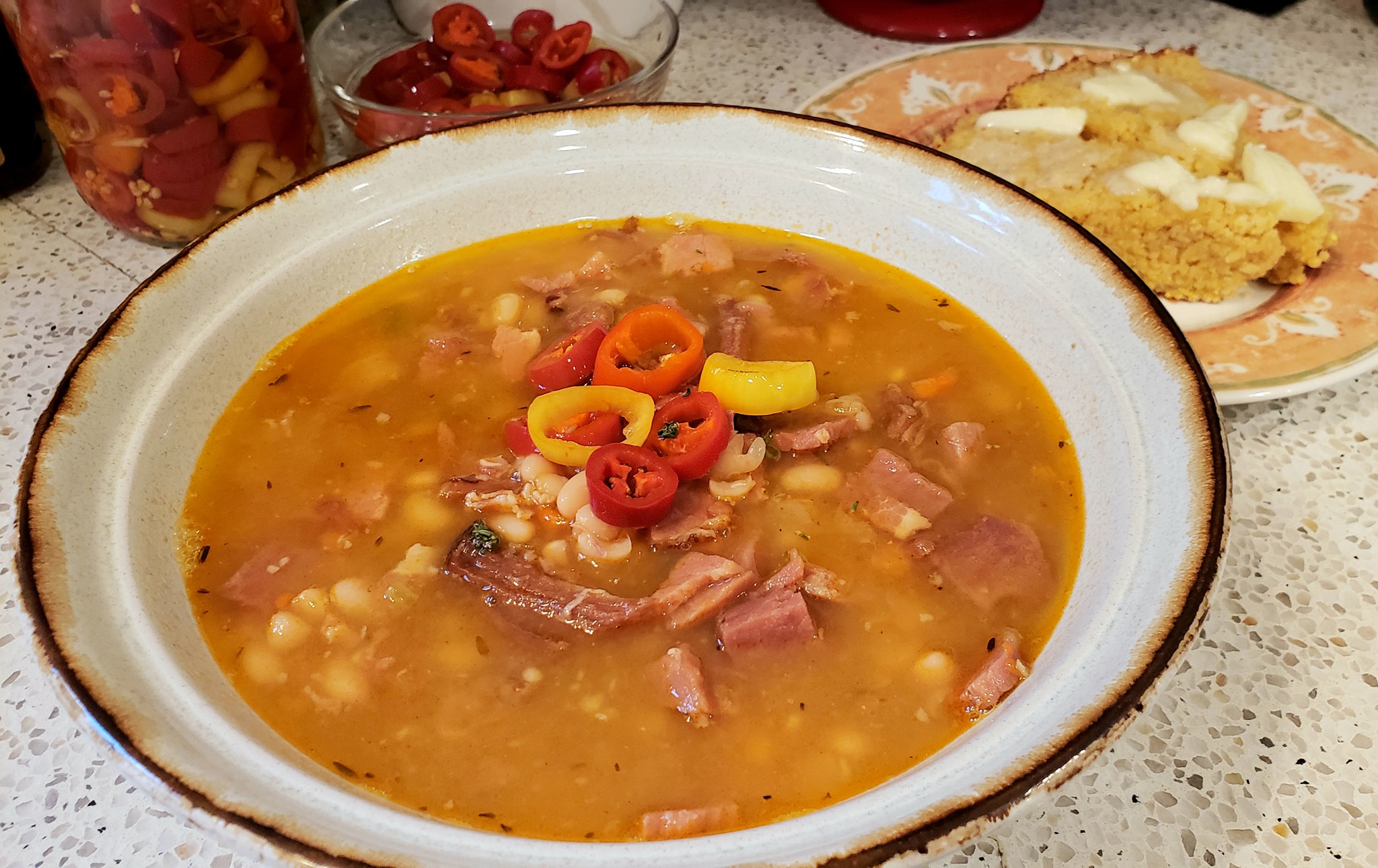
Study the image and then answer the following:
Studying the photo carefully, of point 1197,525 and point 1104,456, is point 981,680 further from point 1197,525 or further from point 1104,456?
point 1104,456

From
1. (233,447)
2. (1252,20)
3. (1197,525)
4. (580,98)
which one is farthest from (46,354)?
(1252,20)

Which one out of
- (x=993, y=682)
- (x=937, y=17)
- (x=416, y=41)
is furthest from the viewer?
(x=937, y=17)

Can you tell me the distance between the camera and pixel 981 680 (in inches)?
60.2

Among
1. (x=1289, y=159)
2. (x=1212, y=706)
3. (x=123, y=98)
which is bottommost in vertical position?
(x=1212, y=706)

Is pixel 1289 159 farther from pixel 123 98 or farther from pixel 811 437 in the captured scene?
pixel 123 98

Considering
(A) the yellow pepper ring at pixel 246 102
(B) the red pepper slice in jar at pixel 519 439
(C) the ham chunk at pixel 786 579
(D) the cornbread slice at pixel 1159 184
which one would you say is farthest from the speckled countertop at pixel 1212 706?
(B) the red pepper slice in jar at pixel 519 439

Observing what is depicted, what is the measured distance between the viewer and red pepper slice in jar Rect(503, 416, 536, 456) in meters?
1.91

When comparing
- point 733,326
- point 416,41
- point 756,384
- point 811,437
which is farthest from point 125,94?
point 811,437

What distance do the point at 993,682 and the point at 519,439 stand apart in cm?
96

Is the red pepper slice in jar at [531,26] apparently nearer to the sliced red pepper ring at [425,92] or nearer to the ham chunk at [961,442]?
the sliced red pepper ring at [425,92]

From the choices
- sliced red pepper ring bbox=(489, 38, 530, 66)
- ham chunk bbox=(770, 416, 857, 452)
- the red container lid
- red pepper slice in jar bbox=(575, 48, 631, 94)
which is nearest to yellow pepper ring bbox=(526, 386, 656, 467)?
ham chunk bbox=(770, 416, 857, 452)

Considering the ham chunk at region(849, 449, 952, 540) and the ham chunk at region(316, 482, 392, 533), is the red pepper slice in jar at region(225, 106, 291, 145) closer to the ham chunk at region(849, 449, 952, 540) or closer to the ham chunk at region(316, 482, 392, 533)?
the ham chunk at region(316, 482, 392, 533)

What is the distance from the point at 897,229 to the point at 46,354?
208cm

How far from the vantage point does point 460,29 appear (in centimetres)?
292
